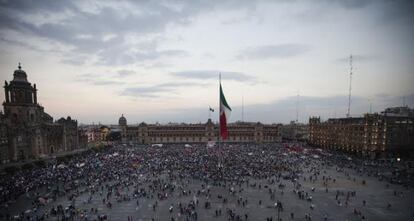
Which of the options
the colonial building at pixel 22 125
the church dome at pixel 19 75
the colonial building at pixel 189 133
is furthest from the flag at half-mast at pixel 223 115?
the colonial building at pixel 189 133

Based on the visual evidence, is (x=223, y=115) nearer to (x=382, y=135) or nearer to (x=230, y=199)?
(x=230, y=199)

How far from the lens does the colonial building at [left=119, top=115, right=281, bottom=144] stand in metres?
122

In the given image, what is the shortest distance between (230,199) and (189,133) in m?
89.8

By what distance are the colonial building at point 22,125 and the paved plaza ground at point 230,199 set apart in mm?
21941

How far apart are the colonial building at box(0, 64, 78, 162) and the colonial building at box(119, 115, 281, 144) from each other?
5308cm

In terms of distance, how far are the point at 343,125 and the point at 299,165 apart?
1487 inches

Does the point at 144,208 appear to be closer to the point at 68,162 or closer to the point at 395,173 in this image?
the point at 68,162

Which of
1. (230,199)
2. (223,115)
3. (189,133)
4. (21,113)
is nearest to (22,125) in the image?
(21,113)

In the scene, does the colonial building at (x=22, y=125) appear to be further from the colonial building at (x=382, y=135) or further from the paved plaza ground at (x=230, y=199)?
the colonial building at (x=382, y=135)

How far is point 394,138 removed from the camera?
238 ft

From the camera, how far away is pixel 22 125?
2327 inches

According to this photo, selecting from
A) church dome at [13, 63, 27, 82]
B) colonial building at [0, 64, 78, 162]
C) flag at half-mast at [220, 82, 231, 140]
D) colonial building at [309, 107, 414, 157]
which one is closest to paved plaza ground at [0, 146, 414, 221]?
flag at half-mast at [220, 82, 231, 140]

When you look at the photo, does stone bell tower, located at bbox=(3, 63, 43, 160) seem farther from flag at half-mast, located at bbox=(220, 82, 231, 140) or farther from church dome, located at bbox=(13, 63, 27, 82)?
flag at half-mast, located at bbox=(220, 82, 231, 140)

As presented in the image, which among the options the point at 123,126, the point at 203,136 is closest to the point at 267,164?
the point at 203,136
